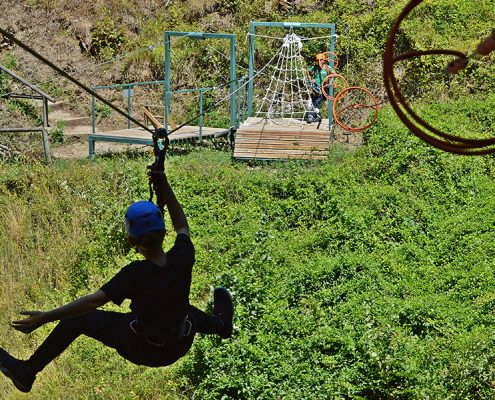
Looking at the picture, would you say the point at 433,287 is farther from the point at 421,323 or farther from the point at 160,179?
the point at 160,179

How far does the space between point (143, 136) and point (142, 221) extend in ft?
34.8

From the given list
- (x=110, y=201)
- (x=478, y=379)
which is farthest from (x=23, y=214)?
(x=478, y=379)

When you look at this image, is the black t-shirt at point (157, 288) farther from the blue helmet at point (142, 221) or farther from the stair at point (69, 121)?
the stair at point (69, 121)

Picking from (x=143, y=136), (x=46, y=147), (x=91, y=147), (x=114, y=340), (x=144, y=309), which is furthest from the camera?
(x=91, y=147)

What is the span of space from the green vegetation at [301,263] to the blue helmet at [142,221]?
385 cm

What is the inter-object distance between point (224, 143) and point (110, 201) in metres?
3.75

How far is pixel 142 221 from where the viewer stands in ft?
14.0

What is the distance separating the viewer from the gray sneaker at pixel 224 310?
17.5 feet

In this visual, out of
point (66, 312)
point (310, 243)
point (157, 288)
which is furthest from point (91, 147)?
point (66, 312)

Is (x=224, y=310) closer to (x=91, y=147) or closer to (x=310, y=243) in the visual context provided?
(x=310, y=243)

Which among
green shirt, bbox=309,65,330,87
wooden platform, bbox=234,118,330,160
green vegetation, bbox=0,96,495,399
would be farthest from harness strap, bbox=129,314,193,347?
green shirt, bbox=309,65,330,87

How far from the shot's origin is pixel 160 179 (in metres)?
4.73

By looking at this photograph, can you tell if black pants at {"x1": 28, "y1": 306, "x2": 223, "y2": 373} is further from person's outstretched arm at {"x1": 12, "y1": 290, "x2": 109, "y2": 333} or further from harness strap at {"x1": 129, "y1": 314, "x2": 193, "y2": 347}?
person's outstretched arm at {"x1": 12, "y1": 290, "x2": 109, "y2": 333}

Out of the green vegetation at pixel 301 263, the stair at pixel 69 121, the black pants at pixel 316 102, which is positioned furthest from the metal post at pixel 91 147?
the black pants at pixel 316 102
